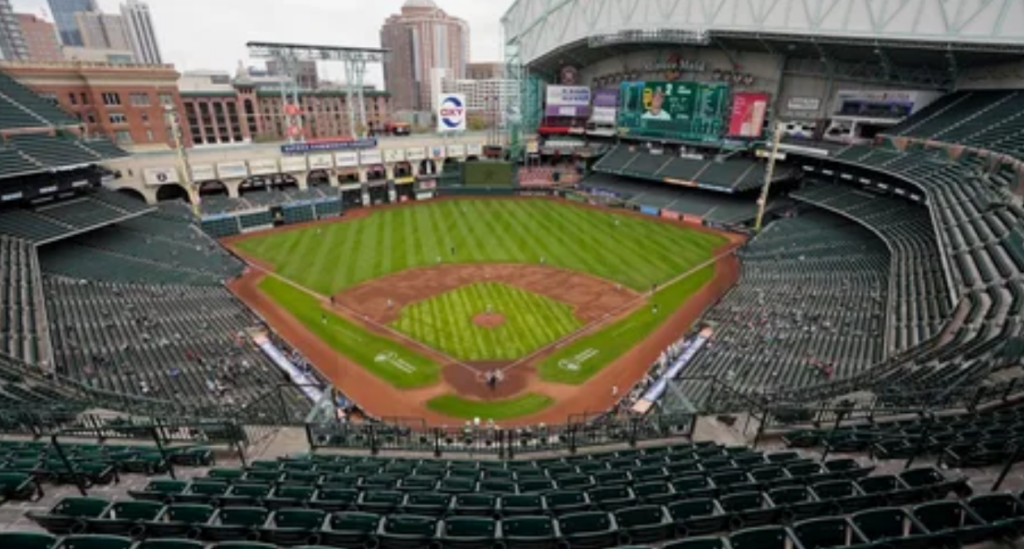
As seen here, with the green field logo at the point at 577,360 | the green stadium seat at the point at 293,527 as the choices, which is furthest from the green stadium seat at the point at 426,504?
the green field logo at the point at 577,360

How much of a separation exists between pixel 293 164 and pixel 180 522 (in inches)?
2305

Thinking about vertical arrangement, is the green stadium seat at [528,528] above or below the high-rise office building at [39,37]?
below

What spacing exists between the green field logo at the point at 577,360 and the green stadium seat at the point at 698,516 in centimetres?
2025

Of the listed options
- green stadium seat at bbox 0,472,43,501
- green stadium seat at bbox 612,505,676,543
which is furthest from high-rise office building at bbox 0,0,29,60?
green stadium seat at bbox 612,505,676,543

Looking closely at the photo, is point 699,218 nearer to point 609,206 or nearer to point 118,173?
point 609,206

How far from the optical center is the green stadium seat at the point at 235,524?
7.57 metres

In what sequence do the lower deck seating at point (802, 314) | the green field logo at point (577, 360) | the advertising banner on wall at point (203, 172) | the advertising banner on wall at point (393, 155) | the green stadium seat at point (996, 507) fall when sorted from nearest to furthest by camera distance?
1. the green stadium seat at point (996, 507)
2. the lower deck seating at point (802, 314)
3. the green field logo at point (577, 360)
4. the advertising banner on wall at point (203, 172)
5. the advertising banner on wall at point (393, 155)

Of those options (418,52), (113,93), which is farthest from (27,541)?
(418,52)

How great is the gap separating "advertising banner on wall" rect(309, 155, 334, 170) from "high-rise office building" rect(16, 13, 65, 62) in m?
168

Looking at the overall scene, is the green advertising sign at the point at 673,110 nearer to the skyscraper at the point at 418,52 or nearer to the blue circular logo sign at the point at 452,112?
the blue circular logo sign at the point at 452,112

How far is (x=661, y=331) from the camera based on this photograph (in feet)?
107

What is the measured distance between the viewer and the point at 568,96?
7362 cm

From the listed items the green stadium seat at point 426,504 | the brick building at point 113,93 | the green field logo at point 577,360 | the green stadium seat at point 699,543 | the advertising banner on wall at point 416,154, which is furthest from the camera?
the advertising banner on wall at point 416,154

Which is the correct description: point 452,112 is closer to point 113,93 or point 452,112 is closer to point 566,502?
point 113,93
